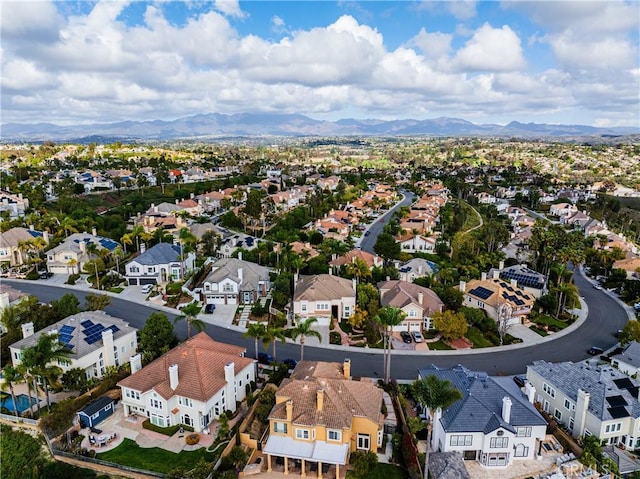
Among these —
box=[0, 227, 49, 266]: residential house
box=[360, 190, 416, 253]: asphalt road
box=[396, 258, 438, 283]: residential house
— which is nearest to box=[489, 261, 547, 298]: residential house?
box=[396, 258, 438, 283]: residential house

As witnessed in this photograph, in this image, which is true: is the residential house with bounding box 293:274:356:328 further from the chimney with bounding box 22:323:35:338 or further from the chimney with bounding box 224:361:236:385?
the chimney with bounding box 22:323:35:338

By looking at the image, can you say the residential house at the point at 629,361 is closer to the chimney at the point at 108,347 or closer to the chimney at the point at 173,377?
the chimney at the point at 173,377

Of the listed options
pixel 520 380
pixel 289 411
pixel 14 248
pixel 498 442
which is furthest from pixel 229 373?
pixel 14 248

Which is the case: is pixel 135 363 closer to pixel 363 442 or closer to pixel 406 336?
pixel 363 442

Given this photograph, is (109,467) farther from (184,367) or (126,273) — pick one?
(126,273)

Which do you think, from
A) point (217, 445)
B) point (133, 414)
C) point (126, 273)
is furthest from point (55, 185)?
point (217, 445)
